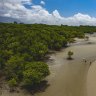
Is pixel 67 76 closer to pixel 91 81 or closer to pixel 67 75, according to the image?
pixel 67 75

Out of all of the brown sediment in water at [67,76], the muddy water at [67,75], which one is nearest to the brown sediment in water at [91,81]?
the brown sediment in water at [67,76]

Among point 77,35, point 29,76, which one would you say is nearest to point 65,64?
point 29,76

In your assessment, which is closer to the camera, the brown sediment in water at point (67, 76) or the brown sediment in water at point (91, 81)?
the brown sediment in water at point (91, 81)

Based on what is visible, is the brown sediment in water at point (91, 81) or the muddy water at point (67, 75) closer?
the brown sediment in water at point (91, 81)

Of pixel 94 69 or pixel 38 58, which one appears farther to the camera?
pixel 38 58

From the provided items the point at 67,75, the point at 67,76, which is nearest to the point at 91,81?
the point at 67,76

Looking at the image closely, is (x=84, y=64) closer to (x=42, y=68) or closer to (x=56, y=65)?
(x=56, y=65)

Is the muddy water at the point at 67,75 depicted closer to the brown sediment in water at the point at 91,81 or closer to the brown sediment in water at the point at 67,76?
the brown sediment in water at the point at 67,76

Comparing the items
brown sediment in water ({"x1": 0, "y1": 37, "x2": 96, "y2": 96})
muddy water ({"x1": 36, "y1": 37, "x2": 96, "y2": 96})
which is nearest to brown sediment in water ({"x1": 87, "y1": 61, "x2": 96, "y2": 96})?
brown sediment in water ({"x1": 0, "y1": 37, "x2": 96, "y2": 96})
